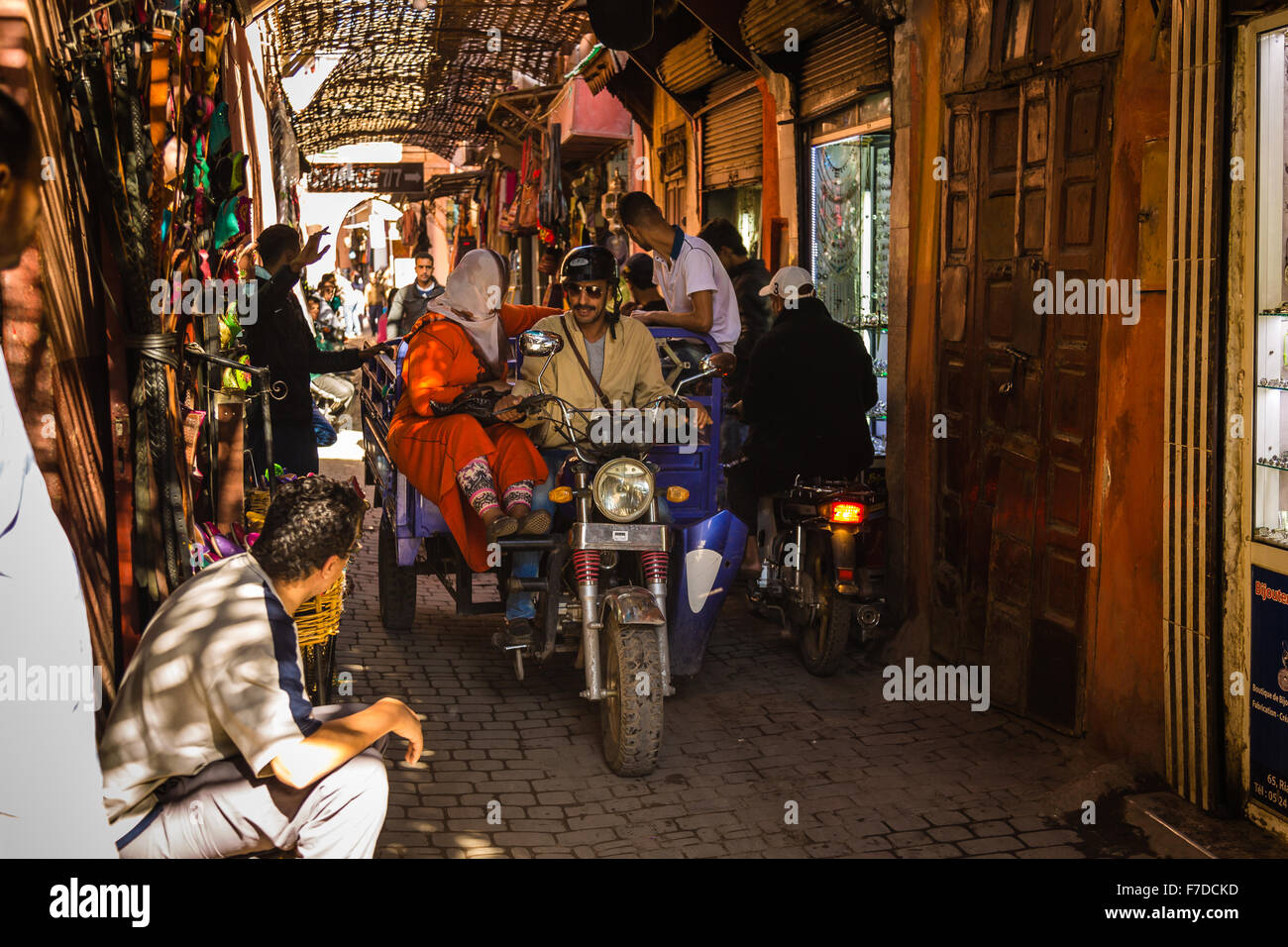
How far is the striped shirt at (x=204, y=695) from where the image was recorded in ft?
9.48

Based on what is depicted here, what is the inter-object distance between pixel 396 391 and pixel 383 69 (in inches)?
488

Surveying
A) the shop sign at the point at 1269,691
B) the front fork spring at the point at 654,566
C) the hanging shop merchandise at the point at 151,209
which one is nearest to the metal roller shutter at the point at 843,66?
the front fork spring at the point at 654,566

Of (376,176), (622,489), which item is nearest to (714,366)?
(622,489)

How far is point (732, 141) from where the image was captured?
1151cm

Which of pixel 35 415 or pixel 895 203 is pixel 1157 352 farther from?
pixel 35 415

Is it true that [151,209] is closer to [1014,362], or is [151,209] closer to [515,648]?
[515,648]

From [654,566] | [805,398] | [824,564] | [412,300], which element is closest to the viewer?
[654,566]

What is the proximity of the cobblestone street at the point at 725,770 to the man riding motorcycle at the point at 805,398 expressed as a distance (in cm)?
108

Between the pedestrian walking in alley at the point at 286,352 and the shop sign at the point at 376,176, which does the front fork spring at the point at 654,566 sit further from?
the shop sign at the point at 376,176

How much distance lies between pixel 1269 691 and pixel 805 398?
284 centimetres

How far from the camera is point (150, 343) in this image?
400cm

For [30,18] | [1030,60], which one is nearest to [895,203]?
[1030,60]

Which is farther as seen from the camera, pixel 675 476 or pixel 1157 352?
pixel 675 476

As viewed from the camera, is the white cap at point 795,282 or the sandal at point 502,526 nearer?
the sandal at point 502,526
